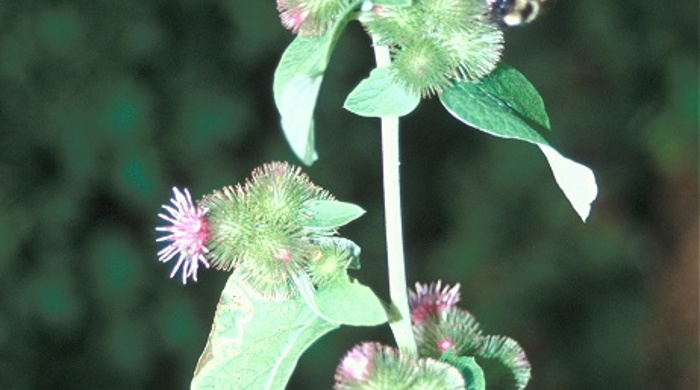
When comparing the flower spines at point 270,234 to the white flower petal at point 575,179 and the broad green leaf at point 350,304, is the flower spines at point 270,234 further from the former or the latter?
the white flower petal at point 575,179

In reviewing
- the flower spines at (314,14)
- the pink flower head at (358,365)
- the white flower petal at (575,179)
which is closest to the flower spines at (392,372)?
the pink flower head at (358,365)

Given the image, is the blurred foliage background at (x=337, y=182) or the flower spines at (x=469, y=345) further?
the blurred foliage background at (x=337, y=182)

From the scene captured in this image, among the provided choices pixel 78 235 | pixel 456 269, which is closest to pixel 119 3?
pixel 78 235

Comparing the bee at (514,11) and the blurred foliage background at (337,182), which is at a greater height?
the bee at (514,11)

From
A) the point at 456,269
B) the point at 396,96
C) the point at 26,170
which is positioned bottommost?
the point at 456,269

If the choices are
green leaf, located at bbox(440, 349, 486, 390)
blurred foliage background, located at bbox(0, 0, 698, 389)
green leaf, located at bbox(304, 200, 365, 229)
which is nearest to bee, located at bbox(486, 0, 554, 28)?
green leaf, located at bbox(304, 200, 365, 229)

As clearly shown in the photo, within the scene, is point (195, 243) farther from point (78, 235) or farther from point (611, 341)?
point (611, 341)

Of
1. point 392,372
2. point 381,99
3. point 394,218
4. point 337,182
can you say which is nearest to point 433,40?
point 381,99
